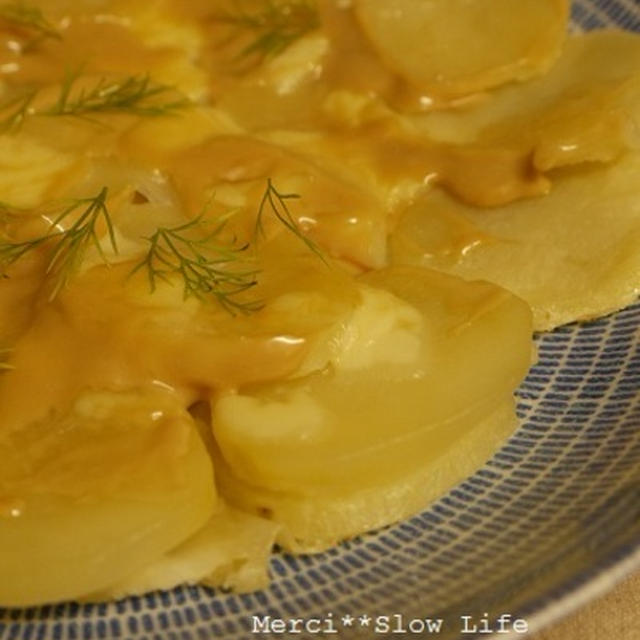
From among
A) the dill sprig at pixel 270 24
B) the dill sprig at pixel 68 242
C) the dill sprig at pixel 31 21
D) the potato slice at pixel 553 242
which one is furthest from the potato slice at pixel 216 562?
the dill sprig at pixel 31 21

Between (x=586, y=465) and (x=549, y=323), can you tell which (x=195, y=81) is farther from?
(x=586, y=465)

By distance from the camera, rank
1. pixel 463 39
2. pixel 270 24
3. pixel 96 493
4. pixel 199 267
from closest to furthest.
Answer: pixel 96 493
pixel 199 267
pixel 463 39
pixel 270 24

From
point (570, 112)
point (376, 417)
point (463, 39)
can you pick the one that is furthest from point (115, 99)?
point (376, 417)

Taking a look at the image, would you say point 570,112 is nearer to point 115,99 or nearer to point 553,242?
point 553,242

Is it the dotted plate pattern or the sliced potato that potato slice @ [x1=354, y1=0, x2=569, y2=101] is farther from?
the sliced potato

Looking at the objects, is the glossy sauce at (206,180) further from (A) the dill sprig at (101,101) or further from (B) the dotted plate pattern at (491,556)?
(B) the dotted plate pattern at (491,556)

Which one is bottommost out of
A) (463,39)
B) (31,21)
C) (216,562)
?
(216,562)
